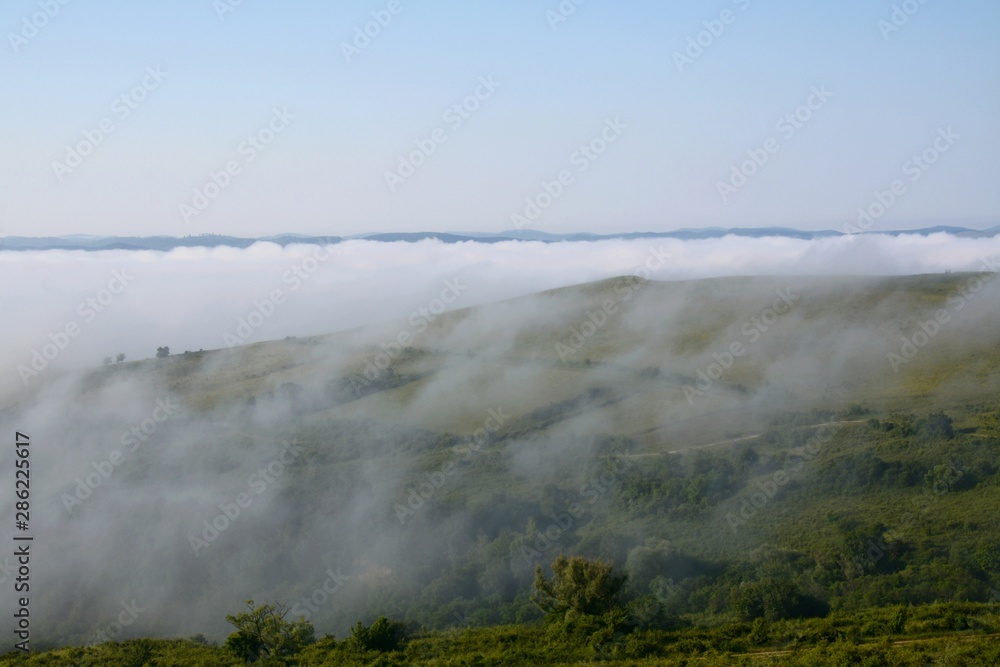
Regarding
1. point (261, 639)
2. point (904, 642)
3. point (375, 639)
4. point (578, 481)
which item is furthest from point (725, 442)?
point (261, 639)

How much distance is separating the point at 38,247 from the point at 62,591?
158817mm

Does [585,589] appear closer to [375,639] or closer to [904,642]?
[375,639]

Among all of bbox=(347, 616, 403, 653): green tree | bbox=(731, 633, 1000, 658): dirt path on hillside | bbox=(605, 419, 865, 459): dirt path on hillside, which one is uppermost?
bbox=(605, 419, 865, 459): dirt path on hillside

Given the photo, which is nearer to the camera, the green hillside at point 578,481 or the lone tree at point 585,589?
the lone tree at point 585,589

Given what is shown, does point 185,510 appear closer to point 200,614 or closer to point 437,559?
point 200,614

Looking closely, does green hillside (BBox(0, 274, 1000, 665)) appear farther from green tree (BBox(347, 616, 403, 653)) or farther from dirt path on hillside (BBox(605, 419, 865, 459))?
green tree (BBox(347, 616, 403, 653))

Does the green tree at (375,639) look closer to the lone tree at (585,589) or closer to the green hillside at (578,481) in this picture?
the green hillside at (578,481)

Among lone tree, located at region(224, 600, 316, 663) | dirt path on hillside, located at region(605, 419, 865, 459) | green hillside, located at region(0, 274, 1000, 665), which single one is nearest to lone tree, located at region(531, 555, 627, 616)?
green hillside, located at region(0, 274, 1000, 665)

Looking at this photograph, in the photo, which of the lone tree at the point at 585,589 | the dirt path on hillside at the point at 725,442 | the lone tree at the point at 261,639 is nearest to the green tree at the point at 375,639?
the lone tree at the point at 261,639

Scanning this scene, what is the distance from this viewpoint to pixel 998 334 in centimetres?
7706

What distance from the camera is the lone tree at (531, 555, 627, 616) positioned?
108 ft

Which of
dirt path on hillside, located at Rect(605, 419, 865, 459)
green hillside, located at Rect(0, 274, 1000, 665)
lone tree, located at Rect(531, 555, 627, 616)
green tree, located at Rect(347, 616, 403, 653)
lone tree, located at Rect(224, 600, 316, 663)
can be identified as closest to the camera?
green tree, located at Rect(347, 616, 403, 653)

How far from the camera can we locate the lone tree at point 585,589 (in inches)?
1296

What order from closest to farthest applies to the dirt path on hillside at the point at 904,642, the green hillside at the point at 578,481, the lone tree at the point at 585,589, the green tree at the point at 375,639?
the dirt path on hillside at the point at 904,642
the green tree at the point at 375,639
the lone tree at the point at 585,589
the green hillside at the point at 578,481
